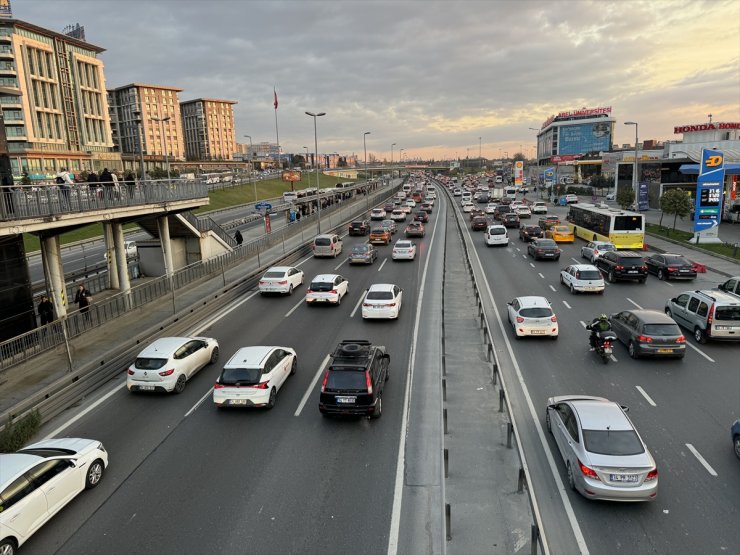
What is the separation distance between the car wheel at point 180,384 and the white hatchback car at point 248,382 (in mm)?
1741

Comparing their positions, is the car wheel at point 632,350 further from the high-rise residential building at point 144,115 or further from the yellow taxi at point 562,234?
the high-rise residential building at point 144,115

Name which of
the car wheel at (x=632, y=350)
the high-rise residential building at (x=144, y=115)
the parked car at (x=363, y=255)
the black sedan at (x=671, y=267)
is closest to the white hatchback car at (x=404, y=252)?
the parked car at (x=363, y=255)

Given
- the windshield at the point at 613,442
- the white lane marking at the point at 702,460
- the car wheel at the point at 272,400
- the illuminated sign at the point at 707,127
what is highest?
the illuminated sign at the point at 707,127

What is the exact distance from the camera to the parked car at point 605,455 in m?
8.87

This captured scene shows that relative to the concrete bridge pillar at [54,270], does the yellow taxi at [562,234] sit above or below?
below

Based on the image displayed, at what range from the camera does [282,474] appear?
10.5 m

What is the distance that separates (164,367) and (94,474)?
4.29 meters

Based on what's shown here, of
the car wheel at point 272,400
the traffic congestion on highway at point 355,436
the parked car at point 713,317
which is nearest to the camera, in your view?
the traffic congestion on highway at point 355,436

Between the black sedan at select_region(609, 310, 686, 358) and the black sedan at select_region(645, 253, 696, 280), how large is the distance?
468 inches

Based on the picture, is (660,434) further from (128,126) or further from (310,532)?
(128,126)

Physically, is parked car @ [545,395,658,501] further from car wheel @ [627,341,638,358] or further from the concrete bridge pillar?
the concrete bridge pillar

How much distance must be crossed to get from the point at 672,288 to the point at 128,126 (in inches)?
6146

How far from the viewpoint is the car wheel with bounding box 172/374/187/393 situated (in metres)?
14.6

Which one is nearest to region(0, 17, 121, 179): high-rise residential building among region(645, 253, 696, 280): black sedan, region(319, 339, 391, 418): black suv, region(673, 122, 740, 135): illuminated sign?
region(319, 339, 391, 418): black suv
